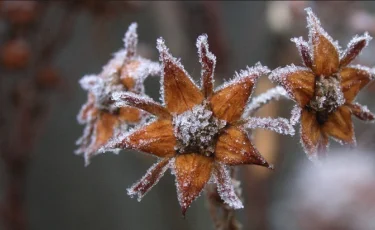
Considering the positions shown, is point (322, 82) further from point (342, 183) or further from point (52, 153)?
point (52, 153)

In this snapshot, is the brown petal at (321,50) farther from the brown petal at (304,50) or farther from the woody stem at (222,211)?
the woody stem at (222,211)

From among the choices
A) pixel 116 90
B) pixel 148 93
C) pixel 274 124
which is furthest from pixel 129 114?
pixel 148 93

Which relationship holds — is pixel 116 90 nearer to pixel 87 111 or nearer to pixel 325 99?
pixel 87 111

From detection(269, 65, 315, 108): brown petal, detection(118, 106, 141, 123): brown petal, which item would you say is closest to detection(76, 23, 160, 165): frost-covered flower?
detection(118, 106, 141, 123): brown petal

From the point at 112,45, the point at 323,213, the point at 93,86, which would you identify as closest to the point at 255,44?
the point at 112,45

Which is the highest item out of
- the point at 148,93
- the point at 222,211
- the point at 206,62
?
the point at 148,93

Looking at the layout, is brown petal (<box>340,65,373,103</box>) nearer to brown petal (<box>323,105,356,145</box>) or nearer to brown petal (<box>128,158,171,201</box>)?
brown petal (<box>323,105,356,145</box>)
